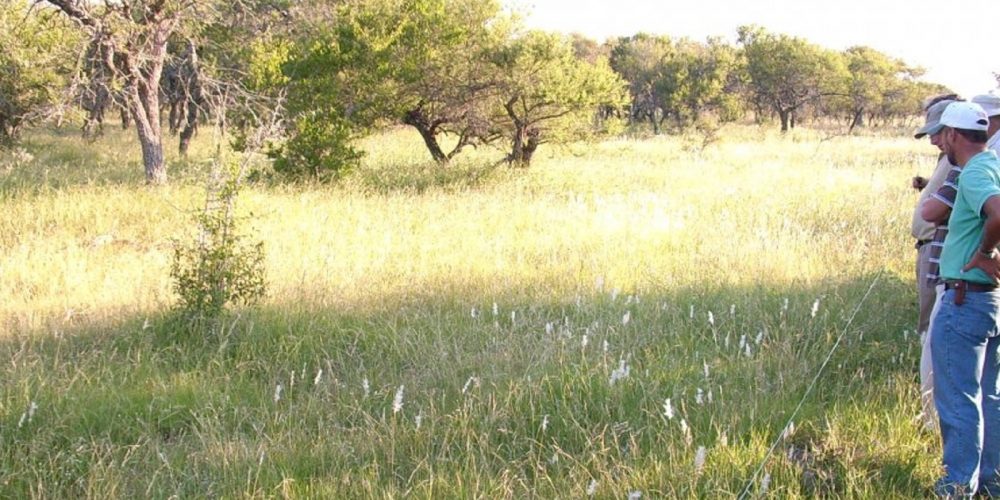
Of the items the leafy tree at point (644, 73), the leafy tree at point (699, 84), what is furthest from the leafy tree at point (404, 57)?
the leafy tree at point (644, 73)

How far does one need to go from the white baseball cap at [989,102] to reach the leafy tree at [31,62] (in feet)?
35.2

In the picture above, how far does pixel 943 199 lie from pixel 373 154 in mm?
15517

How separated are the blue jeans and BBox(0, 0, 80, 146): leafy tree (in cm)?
1082

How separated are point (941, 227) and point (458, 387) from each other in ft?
8.66

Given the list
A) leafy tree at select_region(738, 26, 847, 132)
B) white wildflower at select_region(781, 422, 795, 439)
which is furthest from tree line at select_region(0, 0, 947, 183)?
leafy tree at select_region(738, 26, 847, 132)

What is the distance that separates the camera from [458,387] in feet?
13.0

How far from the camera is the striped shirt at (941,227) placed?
10.6 feet

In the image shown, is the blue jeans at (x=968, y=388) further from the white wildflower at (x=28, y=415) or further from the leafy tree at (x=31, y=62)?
the leafy tree at (x=31, y=62)

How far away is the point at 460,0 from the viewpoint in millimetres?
12906

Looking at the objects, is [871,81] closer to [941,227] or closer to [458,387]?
[941,227]

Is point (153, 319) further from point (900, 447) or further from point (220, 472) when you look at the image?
point (900, 447)

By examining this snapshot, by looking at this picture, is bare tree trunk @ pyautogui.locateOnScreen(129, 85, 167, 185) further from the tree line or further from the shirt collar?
the shirt collar

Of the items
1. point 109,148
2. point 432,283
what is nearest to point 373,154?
point 109,148

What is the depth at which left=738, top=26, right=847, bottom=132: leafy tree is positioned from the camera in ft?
118
